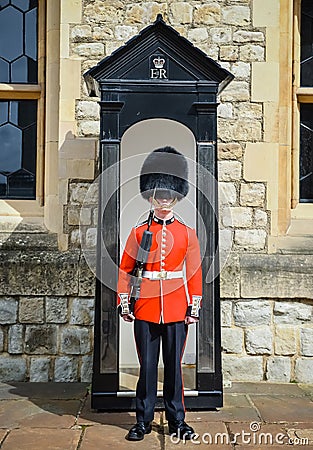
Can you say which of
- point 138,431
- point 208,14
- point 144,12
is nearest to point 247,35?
point 208,14

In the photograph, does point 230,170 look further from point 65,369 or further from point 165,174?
point 65,369

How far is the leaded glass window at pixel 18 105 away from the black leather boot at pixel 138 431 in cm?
218

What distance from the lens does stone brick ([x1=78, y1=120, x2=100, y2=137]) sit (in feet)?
15.9

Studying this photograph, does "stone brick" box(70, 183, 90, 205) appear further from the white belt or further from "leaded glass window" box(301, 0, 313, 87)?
"leaded glass window" box(301, 0, 313, 87)

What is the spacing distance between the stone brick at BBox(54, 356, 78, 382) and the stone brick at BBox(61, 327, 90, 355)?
6cm

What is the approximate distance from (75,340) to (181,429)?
4.83 ft

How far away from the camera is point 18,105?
16.8 ft

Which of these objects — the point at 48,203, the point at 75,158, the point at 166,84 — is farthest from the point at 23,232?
the point at 166,84

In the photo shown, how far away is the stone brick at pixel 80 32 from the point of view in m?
4.84

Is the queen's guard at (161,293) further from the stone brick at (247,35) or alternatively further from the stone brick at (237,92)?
the stone brick at (247,35)

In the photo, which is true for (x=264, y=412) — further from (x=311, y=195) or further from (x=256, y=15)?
(x=256, y=15)

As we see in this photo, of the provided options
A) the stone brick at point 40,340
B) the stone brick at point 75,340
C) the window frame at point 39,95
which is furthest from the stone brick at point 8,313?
the window frame at point 39,95

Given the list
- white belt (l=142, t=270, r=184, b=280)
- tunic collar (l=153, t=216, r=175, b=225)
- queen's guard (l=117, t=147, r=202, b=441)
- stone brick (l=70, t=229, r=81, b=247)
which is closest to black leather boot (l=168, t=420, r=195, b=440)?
queen's guard (l=117, t=147, r=202, b=441)

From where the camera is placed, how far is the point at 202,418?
3.84 metres
